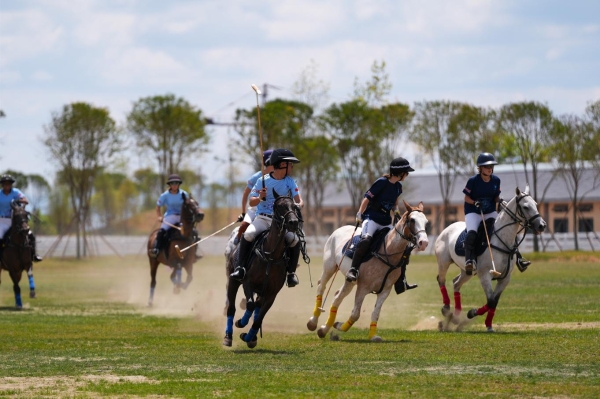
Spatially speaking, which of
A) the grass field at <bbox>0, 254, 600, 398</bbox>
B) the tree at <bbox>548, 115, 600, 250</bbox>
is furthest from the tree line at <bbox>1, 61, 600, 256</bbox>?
the grass field at <bbox>0, 254, 600, 398</bbox>

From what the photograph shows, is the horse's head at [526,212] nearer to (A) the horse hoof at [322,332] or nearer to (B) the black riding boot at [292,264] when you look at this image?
(A) the horse hoof at [322,332]

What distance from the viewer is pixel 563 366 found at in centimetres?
1369

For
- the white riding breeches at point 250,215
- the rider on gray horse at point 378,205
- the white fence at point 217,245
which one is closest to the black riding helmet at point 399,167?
the rider on gray horse at point 378,205

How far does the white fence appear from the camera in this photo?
6525 cm

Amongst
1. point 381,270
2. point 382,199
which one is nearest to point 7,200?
point 382,199

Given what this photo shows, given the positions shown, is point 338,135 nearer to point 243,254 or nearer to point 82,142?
point 82,142

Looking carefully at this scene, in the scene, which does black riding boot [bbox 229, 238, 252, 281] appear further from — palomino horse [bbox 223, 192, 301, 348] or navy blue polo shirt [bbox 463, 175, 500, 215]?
navy blue polo shirt [bbox 463, 175, 500, 215]

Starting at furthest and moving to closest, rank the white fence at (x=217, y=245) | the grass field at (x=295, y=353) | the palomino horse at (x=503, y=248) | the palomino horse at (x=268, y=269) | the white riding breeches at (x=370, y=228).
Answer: the white fence at (x=217, y=245) → the palomino horse at (x=503, y=248) → the white riding breeches at (x=370, y=228) → the palomino horse at (x=268, y=269) → the grass field at (x=295, y=353)

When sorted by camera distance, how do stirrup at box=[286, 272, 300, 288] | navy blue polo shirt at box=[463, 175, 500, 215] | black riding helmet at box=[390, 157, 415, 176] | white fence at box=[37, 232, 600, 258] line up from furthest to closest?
white fence at box=[37, 232, 600, 258]
navy blue polo shirt at box=[463, 175, 500, 215]
black riding helmet at box=[390, 157, 415, 176]
stirrup at box=[286, 272, 300, 288]

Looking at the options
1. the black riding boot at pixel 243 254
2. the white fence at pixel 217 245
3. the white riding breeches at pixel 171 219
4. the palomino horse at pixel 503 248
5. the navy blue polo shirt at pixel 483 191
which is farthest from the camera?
the white fence at pixel 217 245

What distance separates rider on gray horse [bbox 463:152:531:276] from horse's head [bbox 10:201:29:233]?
39.3ft

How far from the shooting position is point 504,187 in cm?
8906

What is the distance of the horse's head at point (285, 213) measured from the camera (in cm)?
1591

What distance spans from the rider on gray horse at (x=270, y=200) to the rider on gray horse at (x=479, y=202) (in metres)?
4.74
